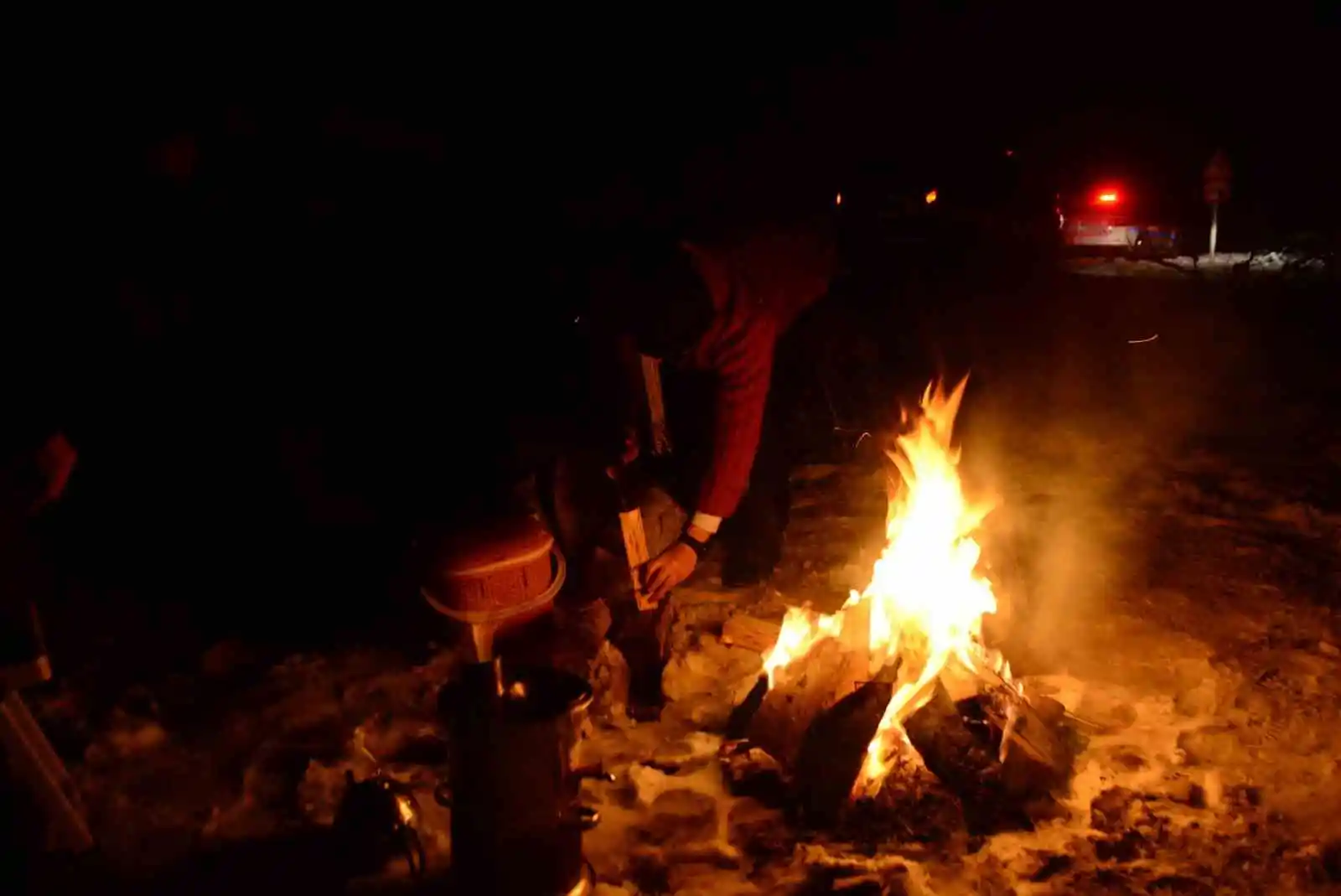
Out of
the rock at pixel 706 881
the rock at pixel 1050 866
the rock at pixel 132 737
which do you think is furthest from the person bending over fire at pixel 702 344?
the rock at pixel 132 737

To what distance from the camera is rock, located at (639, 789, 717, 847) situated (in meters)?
3.97

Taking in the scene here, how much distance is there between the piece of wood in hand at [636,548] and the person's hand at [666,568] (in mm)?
25

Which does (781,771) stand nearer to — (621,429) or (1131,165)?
(621,429)

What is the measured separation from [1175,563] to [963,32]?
17.0 ft

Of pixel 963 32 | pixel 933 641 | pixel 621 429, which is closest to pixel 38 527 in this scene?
pixel 621 429

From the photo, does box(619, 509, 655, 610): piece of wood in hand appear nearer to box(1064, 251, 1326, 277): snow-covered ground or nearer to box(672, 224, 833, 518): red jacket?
box(672, 224, 833, 518): red jacket

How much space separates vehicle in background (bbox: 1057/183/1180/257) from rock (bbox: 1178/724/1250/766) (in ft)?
65.7

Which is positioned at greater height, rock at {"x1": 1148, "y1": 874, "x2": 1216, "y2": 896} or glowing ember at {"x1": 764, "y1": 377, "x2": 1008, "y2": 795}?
glowing ember at {"x1": 764, "y1": 377, "x2": 1008, "y2": 795}

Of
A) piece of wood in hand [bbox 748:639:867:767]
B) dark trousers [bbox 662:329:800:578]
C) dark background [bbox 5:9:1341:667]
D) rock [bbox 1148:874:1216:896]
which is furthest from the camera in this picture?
A: dark trousers [bbox 662:329:800:578]

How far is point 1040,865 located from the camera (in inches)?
146

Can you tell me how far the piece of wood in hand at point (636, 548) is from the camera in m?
4.64

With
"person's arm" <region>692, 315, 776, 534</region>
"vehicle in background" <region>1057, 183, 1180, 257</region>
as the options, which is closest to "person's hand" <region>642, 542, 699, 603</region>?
"person's arm" <region>692, 315, 776, 534</region>

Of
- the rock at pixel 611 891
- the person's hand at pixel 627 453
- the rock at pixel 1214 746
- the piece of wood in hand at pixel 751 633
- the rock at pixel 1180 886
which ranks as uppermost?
the person's hand at pixel 627 453

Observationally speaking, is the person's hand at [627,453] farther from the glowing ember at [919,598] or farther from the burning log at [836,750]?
the burning log at [836,750]
